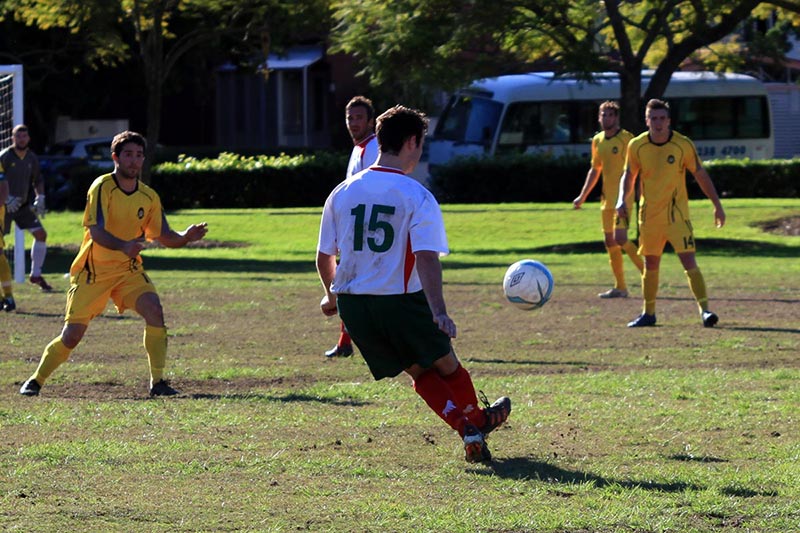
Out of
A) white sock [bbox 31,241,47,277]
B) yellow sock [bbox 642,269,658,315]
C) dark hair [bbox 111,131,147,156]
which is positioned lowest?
white sock [bbox 31,241,47,277]

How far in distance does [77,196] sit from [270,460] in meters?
25.5

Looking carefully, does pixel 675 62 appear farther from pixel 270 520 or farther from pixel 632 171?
pixel 270 520

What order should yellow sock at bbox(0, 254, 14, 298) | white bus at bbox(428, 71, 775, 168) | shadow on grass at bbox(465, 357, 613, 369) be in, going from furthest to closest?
white bus at bbox(428, 71, 775, 168) < yellow sock at bbox(0, 254, 14, 298) < shadow on grass at bbox(465, 357, 613, 369)

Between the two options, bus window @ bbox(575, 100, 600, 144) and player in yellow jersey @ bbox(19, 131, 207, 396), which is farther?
bus window @ bbox(575, 100, 600, 144)

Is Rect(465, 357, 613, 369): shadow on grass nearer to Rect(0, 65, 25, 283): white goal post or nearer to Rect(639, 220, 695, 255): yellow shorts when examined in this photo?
Rect(639, 220, 695, 255): yellow shorts

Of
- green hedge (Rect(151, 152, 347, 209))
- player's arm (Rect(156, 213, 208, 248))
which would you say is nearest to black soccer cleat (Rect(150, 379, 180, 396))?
player's arm (Rect(156, 213, 208, 248))

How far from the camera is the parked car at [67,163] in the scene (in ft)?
105

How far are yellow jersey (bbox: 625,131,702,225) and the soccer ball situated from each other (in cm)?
322

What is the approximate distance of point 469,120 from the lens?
35.6 m

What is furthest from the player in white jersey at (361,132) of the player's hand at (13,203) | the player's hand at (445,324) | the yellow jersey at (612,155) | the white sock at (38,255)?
the white sock at (38,255)

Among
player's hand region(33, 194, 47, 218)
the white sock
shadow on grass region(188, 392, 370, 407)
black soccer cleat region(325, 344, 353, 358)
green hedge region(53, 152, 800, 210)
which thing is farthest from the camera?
green hedge region(53, 152, 800, 210)

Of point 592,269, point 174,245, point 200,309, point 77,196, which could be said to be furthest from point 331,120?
point 174,245

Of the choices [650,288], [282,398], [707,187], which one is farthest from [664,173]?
[282,398]

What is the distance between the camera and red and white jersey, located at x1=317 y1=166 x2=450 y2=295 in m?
6.57
